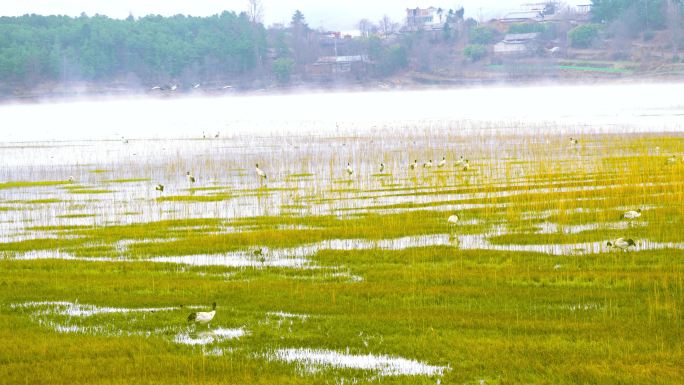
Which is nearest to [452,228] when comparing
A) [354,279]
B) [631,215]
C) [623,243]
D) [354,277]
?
[631,215]

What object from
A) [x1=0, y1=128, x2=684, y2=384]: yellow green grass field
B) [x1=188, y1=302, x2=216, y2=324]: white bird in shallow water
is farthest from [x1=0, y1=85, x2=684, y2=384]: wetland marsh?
[x1=188, y1=302, x2=216, y2=324]: white bird in shallow water

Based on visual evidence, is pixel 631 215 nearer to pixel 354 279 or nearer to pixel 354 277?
pixel 354 277

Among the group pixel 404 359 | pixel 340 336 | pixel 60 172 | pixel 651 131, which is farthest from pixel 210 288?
pixel 651 131

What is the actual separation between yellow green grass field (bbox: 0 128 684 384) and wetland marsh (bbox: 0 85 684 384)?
58 millimetres

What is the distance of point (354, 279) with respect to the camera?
64.5 feet

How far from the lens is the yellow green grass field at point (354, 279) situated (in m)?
13.7

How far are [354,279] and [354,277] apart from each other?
220 millimetres

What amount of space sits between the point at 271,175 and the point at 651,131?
29526mm

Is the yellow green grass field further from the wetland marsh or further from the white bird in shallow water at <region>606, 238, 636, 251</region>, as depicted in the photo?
the white bird in shallow water at <region>606, 238, 636, 251</region>

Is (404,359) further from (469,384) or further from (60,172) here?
(60,172)

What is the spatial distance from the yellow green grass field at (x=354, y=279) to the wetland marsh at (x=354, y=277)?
6 centimetres

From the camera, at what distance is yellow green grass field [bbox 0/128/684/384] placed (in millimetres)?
13695

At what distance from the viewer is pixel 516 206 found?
29.2 m

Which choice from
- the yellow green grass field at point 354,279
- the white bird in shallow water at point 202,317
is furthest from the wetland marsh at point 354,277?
the white bird in shallow water at point 202,317
